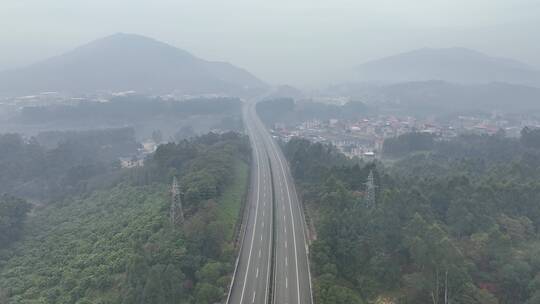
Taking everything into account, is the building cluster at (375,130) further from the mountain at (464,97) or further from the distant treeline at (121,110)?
the mountain at (464,97)

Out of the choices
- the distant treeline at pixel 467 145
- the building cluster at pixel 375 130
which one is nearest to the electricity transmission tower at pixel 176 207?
the building cluster at pixel 375 130

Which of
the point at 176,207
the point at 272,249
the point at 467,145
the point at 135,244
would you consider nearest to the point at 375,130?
the point at 467,145

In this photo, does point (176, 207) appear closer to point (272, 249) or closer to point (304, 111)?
point (272, 249)

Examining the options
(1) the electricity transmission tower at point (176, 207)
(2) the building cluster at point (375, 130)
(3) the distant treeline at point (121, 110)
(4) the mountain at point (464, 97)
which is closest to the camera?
(1) the electricity transmission tower at point (176, 207)

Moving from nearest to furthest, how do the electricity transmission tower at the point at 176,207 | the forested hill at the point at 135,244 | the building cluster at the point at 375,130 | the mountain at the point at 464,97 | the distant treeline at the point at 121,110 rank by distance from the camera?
the forested hill at the point at 135,244
the electricity transmission tower at the point at 176,207
the building cluster at the point at 375,130
the distant treeline at the point at 121,110
the mountain at the point at 464,97

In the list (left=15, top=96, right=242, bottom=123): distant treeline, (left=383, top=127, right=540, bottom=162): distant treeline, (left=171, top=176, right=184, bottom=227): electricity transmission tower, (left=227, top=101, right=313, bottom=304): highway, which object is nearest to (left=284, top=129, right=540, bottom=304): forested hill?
(left=227, top=101, right=313, bottom=304): highway

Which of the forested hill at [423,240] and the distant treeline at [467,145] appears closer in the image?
the forested hill at [423,240]
